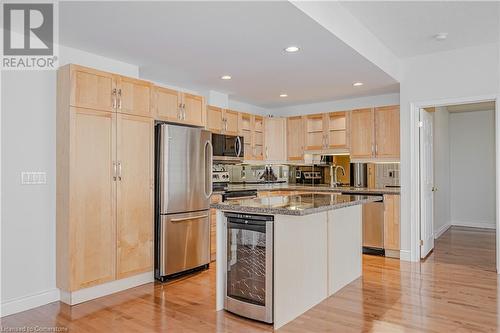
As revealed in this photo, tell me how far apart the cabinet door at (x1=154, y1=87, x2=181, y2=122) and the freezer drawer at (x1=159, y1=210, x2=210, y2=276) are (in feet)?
3.62

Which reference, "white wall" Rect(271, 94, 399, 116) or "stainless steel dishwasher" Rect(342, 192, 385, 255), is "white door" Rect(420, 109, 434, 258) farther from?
"white wall" Rect(271, 94, 399, 116)

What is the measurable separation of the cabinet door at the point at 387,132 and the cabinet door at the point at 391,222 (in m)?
0.69

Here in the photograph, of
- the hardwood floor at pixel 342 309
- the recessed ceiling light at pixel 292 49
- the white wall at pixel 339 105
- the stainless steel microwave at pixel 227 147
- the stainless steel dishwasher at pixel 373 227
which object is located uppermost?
the recessed ceiling light at pixel 292 49

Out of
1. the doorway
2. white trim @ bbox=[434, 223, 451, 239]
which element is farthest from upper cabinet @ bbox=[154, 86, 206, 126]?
white trim @ bbox=[434, 223, 451, 239]

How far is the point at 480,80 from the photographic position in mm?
4355

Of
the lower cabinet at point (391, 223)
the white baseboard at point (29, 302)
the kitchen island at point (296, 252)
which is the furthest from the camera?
the lower cabinet at point (391, 223)

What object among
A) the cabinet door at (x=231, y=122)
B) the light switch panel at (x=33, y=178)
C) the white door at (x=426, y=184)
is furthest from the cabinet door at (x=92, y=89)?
the white door at (x=426, y=184)

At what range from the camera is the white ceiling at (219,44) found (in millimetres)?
2773

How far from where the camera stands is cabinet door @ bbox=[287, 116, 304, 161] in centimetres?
637

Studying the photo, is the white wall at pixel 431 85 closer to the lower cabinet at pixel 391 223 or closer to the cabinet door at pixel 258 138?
the lower cabinet at pixel 391 223

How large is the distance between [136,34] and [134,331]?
245 cm

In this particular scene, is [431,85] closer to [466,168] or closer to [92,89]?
[466,168]

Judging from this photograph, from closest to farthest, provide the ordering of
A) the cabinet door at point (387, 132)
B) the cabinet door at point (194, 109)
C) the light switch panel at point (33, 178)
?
the light switch panel at point (33, 178), the cabinet door at point (194, 109), the cabinet door at point (387, 132)

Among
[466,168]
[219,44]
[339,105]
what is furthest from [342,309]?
[466,168]
